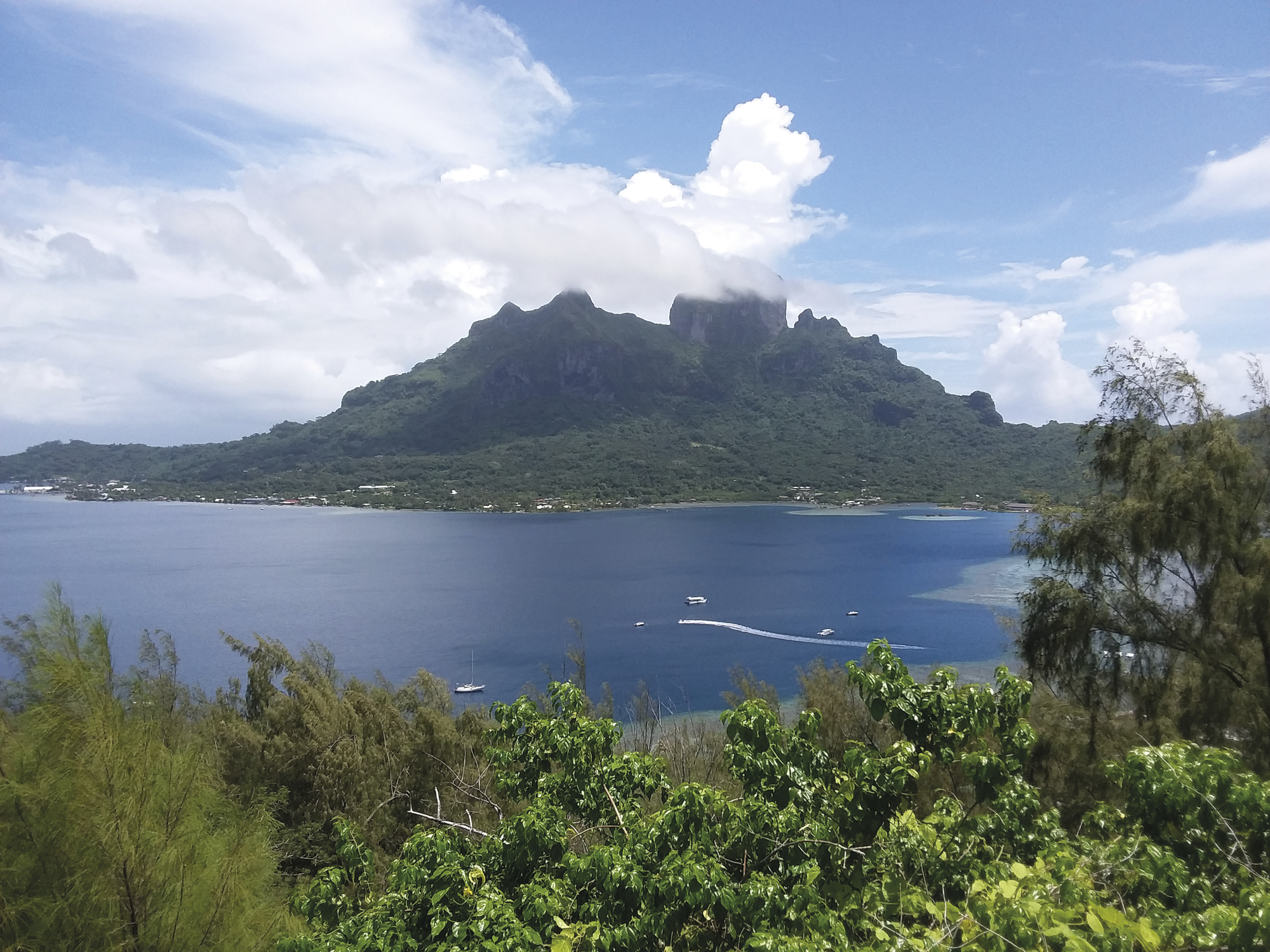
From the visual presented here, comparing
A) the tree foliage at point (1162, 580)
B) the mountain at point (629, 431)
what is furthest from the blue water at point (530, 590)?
the mountain at point (629, 431)

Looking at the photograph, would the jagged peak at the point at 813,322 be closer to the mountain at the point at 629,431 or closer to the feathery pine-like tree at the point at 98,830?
the mountain at the point at 629,431

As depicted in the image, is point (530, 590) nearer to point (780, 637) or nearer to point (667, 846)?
point (780, 637)

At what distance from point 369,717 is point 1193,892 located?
1367 cm

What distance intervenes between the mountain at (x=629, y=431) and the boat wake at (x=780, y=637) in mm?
70583

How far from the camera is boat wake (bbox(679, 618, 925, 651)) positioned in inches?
1542

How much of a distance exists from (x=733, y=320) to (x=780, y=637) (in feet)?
507

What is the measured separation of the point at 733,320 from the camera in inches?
7382

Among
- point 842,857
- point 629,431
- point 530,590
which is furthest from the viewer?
point 629,431

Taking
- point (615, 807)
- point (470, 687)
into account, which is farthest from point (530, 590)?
point (615, 807)

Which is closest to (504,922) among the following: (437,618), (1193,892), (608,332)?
(1193,892)

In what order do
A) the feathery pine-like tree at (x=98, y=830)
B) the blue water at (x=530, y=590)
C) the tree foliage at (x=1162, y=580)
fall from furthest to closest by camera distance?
the blue water at (x=530, y=590) → the tree foliage at (x=1162, y=580) → the feathery pine-like tree at (x=98, y=830)

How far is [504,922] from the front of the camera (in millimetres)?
3402

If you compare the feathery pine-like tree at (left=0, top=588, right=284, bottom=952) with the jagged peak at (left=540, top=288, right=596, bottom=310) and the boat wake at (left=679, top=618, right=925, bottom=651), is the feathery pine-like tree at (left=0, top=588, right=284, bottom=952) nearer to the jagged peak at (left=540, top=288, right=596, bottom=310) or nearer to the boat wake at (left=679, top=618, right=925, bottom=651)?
the boat wake at (left=679, top=618, right=925, bottom=651)

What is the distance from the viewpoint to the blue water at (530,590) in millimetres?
37906
